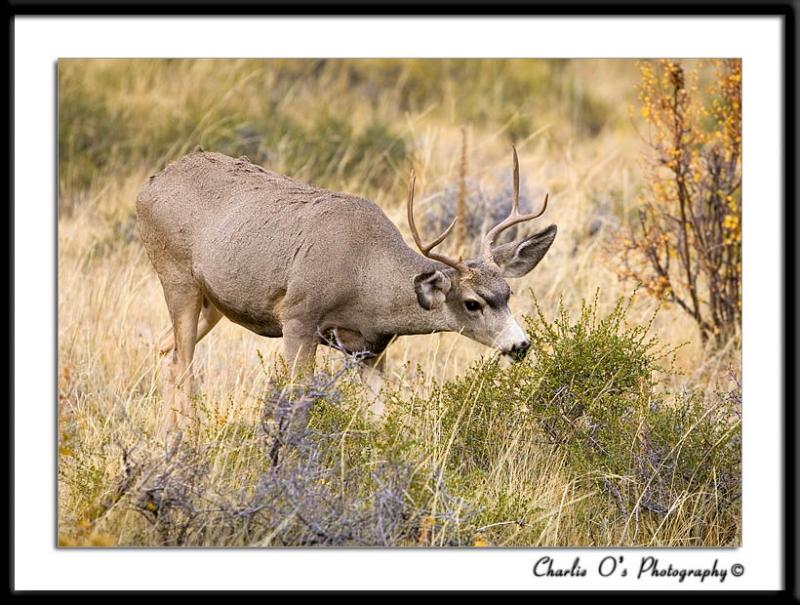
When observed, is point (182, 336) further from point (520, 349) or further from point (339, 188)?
point (339, 188)

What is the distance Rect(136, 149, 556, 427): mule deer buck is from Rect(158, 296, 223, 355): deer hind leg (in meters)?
0.30

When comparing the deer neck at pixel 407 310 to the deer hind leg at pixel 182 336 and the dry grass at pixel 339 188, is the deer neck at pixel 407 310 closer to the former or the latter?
the dry grass at pixel 339 188

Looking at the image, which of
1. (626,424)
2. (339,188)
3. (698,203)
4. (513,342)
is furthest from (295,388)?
(339,188)

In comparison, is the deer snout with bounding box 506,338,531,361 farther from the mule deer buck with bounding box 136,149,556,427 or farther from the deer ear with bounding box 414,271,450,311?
the deer ear with bounding box 414,271,450,311

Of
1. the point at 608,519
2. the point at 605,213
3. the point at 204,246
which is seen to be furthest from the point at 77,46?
the point at 605,213

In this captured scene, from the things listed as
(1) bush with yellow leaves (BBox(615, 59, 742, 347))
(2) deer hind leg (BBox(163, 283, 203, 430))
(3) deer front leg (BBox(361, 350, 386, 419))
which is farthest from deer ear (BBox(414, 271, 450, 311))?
(1) bush with yellow leaves (BBox(615, 59, 742, 347))

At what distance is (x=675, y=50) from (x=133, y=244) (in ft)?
18.4

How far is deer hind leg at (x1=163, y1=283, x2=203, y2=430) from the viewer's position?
903cm

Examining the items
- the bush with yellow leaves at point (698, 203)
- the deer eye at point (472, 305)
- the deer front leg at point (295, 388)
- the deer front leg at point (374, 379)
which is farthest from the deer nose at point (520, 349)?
the bush with yellow leaves at point (698, 203)

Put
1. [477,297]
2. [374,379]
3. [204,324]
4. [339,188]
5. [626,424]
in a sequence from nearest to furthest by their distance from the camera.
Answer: [477,297], [626,424], [374,379], [204,324], [339,188]

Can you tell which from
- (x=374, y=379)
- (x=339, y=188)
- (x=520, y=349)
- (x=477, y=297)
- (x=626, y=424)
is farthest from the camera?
(x=339, y=188)

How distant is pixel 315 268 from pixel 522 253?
133 cm

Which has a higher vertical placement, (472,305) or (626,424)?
(472,305)

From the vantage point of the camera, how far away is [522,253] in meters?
8.50
